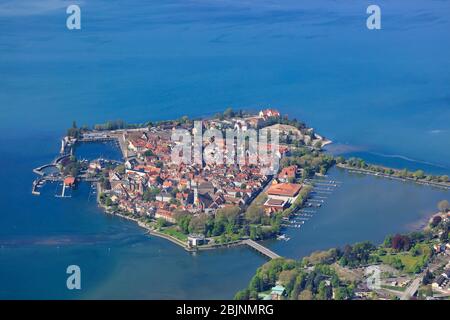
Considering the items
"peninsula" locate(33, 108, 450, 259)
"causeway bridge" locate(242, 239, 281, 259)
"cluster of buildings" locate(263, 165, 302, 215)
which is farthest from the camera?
"cluster of buildings" locate(263, 165, 302, 215)

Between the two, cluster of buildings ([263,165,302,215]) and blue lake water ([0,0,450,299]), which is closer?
blue lake water ([0,0,450,299])

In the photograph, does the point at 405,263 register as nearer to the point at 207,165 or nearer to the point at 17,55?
the point at 207,165

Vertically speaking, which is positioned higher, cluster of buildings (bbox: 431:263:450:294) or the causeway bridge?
the causeway bridge

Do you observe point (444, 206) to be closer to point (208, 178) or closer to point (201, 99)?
point (208, 178)

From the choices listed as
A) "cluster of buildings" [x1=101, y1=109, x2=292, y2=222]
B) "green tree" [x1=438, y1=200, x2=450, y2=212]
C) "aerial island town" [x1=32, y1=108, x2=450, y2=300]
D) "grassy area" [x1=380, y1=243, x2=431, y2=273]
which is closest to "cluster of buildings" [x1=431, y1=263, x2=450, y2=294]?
"aerial island town" [x1=32, y1=108, x2=450, y2=300]

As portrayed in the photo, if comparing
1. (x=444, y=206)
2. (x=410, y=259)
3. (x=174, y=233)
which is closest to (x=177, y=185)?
(x=174, y=233)

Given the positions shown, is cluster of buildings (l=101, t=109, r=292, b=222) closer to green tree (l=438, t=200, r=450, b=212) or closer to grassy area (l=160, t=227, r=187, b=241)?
grassy area (l=160, t=227, r=187, b=241)

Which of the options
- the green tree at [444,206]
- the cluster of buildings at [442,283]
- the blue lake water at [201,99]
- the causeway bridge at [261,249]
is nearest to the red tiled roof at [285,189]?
the blue lake water at [201,99]
